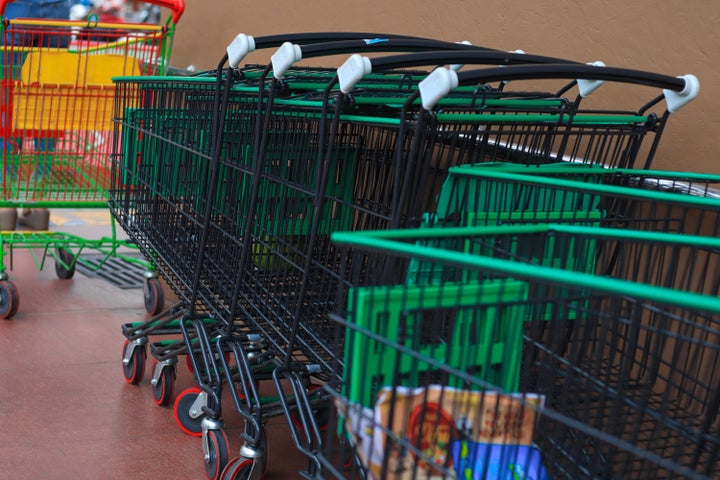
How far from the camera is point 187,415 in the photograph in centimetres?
350

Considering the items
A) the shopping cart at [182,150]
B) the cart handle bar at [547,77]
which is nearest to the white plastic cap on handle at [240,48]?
the shopping cart at [182,150]

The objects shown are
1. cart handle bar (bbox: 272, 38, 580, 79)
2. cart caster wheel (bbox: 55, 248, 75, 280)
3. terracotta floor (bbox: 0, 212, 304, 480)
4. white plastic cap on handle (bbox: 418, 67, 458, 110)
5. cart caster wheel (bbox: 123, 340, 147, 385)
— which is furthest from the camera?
cart caster wheel (bbox: 55, 248, 75, 280)

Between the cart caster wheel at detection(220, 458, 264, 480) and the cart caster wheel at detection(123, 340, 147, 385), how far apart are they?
1071 mm

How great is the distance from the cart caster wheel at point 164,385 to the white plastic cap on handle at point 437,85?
199 centimetres

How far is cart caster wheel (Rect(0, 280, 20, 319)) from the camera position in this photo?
463 centimetres

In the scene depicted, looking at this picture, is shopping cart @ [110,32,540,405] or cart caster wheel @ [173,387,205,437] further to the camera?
cart caster wheel @ [173,387,205,437]

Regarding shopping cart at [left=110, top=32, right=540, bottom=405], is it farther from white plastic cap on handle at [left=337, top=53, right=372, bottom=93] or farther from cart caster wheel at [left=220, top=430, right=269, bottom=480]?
cart caster wheel at [left=220, top=430, right=269, bottom=480]

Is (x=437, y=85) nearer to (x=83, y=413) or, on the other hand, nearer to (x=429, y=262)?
(x=429, y=262)

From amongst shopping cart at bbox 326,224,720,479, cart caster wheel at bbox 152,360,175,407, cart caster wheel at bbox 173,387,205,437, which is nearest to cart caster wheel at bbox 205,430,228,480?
cart caster wheel at bbox 173,387,205,437

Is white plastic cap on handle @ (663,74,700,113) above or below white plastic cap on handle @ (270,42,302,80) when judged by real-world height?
above

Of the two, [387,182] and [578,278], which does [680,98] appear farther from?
[578,278]

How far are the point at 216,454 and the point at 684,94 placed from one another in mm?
1870

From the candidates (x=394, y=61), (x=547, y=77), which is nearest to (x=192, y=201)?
(x=394, y=61)

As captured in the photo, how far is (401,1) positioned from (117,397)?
7.41 feet
